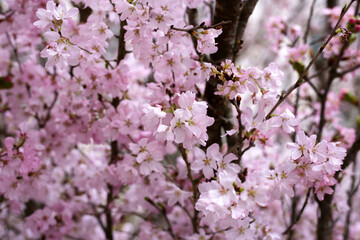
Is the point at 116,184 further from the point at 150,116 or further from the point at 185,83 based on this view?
the point at 150,116

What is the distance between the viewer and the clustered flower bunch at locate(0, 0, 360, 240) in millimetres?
1231

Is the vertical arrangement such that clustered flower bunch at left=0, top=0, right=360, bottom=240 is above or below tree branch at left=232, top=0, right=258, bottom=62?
below

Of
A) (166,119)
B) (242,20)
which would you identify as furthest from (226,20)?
(166,119)

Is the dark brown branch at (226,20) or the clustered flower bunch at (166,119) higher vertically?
the dark brown branch at (226,20)

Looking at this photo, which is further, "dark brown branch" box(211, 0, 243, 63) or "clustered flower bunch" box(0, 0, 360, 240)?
"dark brown branch" box(211, 0, 243, 63)

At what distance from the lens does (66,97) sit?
6.48 feet

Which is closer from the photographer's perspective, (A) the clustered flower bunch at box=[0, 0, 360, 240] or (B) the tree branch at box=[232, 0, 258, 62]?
(A) the clustered flower bunch at box=[0, 0, 360, 240]

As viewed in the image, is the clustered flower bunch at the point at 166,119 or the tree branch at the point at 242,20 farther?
the tree branch at the point at 242,20

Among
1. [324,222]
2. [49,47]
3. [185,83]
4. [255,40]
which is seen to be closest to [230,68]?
[185,83]

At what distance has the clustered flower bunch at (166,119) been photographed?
4.04 ft

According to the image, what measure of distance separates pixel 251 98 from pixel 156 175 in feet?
2.08

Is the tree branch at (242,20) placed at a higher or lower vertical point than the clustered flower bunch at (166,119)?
higher

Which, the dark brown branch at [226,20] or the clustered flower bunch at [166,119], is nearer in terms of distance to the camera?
the clustered flower bunch at [166,119]

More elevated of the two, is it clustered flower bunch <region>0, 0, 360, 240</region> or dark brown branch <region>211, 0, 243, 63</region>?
dark brown branch <region>211, 0, 243, 63</region>
